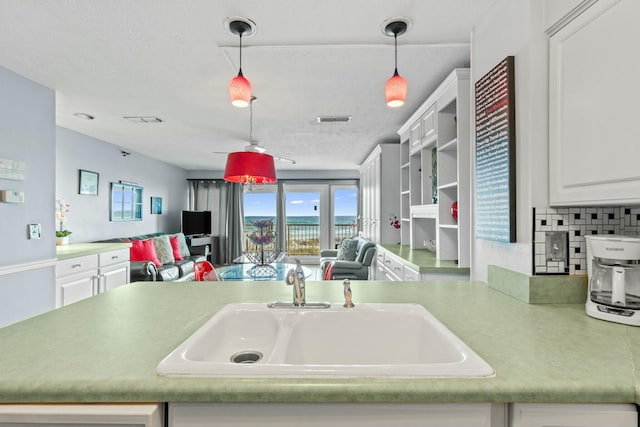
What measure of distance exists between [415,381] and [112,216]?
5.44 m

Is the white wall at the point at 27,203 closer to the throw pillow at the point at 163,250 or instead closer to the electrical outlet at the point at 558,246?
the throw pillow at the point at 163,250

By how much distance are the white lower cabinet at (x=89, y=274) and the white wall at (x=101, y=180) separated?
916mm

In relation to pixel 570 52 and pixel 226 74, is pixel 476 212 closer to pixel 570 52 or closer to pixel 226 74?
pixel 570 52

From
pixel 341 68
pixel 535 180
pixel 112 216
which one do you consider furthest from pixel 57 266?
pixel 535 180

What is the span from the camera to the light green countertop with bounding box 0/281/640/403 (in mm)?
696

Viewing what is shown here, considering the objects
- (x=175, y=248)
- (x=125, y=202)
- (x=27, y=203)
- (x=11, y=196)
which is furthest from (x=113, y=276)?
(x=175, y=248)

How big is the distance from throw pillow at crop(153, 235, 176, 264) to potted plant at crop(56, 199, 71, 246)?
1.51 m

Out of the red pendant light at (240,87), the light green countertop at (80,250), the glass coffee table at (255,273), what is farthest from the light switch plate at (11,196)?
the red pendant light at (240,87)

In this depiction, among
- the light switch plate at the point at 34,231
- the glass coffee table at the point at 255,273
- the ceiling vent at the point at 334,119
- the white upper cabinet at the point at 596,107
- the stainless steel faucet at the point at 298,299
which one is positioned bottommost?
the glass coffee table at the point at 255,273

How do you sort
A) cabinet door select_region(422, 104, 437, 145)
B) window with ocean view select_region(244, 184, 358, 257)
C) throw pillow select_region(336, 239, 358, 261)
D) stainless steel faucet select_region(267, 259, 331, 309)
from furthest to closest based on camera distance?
window with ocean view select_region(244, 184, 358, 257) < throw pillow select_region(336, 239, 358, 261) < cabinet door select_region(422, 104, 437, 145) < stainless steel faucet select_region(267, 259, 331, 309)

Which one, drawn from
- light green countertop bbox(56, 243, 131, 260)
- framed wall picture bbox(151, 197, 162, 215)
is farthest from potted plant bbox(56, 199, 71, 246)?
framed wall picture bbox(151, 197, 162, 215)

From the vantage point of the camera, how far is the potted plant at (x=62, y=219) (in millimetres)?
3621

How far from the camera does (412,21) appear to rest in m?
1.80

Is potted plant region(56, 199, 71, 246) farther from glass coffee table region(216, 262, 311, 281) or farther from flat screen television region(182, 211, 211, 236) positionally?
flat screen television region(182, 211, 211, 236)
